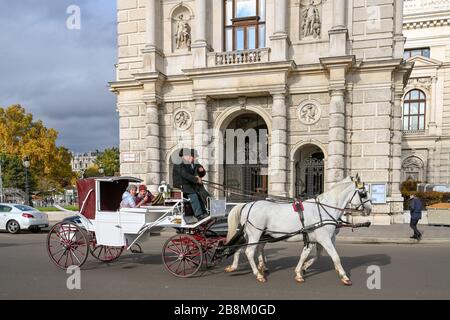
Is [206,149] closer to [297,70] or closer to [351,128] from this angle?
[297,70]

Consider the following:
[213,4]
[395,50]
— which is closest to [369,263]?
[395,50]

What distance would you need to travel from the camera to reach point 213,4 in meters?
16.2

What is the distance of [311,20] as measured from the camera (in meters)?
15.1

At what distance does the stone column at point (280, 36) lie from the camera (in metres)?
14.6

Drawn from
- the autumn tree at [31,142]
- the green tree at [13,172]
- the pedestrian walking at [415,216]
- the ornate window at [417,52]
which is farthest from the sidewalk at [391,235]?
the green tree at [13,172]

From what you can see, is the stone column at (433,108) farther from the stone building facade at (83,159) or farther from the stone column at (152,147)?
the stone building facade at (83,159)

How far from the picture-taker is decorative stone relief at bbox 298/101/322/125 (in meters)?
14.9

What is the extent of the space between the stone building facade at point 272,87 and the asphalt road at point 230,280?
22.1ft

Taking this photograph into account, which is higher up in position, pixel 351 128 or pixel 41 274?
pixel 351 128

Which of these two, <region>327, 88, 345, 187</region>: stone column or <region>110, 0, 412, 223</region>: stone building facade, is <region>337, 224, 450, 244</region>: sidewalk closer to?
<region>110, 0, 412, 223</region>: stone building facade

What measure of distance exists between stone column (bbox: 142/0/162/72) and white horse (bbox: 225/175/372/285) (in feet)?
38.1

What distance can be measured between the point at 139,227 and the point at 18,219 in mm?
10028

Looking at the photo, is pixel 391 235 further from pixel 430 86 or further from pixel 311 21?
Answer: pixel 430 86
